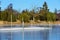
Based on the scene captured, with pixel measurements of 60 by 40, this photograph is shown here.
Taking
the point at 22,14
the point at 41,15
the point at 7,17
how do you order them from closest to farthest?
1. the point at 7,17
2. the point at 22,14
3. the point at 41,15

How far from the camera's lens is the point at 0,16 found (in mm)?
57344

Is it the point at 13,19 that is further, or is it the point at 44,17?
the point at 44,17

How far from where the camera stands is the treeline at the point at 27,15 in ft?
187

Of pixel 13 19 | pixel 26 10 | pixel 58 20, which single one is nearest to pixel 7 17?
pixel 13 19

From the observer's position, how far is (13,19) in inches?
2242

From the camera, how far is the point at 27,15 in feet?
197

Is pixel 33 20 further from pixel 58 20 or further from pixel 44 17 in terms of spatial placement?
pixel 58 20

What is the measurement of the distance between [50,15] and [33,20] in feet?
19.1

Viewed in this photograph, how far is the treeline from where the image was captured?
57094 mm

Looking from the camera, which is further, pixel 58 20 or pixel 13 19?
pixel 58 20

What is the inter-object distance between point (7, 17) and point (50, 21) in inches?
574

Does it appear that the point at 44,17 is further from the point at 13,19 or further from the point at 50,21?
the point at 13,19

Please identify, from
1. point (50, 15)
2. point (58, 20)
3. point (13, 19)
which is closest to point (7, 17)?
point (13, 19)

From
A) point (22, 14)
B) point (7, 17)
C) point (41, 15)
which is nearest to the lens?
point (7, 17)
